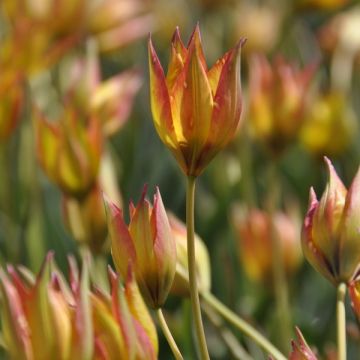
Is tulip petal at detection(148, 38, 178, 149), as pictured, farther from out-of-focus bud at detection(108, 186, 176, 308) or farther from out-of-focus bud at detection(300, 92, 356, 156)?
out-of-focus bud at detection(300, 92, 356, 156)

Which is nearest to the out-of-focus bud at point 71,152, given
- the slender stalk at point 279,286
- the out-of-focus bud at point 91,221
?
the out-of-focus bud at point 91,221

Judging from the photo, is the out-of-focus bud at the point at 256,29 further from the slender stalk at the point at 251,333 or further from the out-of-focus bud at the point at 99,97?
the slender stalk at the point at 251,333

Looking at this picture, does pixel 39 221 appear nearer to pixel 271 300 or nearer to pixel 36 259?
pixel 36 259

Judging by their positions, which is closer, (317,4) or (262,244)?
(262,244)

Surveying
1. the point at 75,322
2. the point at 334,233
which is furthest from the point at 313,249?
the point at 75,322

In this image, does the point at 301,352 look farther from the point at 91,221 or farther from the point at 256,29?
the point at 256,29

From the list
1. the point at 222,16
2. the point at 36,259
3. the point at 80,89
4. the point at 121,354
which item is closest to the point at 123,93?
the point at 80,89
